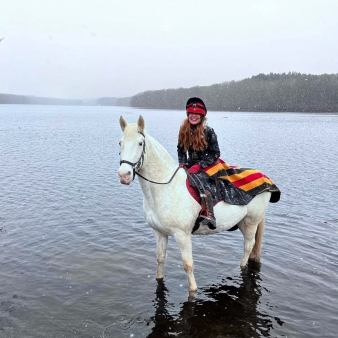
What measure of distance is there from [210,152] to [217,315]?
307 centimetres

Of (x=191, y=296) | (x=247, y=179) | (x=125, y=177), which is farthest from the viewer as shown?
(x=247, y=179)

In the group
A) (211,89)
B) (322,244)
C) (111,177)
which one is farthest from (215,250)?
(211,89)

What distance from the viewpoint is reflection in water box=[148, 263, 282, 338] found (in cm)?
605

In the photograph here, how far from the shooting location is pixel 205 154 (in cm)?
670

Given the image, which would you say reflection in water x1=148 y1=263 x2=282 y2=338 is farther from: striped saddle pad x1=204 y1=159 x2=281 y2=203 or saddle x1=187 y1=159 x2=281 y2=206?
striped saddle pad x1=204 y1=159 x2=281 y2=203

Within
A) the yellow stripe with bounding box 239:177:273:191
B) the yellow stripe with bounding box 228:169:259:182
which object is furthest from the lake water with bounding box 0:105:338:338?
the yellow stripe with bounding box 228:169:259:182

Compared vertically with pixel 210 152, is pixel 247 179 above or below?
below

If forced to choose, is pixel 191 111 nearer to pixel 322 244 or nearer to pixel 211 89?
pixel 322 244

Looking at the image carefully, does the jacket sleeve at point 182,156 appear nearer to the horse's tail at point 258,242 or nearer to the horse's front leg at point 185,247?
the horse's front leg at point 185,247

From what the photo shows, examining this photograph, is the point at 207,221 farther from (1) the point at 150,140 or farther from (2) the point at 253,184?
(1) the point at 150,140

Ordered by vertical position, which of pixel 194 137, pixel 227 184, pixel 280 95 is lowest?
pixel 227 184

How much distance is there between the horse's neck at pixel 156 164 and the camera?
20.1 ft

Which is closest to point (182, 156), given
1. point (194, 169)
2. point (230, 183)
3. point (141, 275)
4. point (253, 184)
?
point (194, 169)

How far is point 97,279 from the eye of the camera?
7.77 metres
